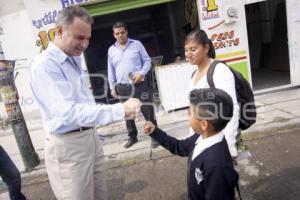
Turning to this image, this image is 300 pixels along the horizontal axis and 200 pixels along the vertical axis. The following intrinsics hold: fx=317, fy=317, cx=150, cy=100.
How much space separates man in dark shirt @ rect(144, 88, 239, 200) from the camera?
1.82 m

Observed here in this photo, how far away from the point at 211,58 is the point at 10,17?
606cm

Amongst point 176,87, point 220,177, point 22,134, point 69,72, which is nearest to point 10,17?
point 22,134

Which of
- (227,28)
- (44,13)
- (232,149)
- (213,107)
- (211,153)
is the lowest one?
(232,149)

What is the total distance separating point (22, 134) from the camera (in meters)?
5.02

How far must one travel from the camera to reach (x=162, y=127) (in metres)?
6.28

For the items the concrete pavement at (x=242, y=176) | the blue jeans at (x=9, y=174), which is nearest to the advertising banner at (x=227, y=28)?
the concrete pavement at (x=242, y=176)

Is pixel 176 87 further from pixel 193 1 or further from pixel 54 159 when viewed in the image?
pixel 54 159

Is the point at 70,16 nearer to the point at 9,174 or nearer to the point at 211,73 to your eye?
the point at 211,73

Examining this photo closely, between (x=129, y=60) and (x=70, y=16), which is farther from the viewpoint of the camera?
(x=129, y=60)

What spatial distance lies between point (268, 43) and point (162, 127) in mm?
5731

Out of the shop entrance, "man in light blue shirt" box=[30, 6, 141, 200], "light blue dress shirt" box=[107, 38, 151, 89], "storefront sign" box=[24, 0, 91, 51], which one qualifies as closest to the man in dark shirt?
"man in light blue shirt" box=[30, 6, 141, 200]

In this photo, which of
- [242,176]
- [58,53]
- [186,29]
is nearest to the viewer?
[58,53]

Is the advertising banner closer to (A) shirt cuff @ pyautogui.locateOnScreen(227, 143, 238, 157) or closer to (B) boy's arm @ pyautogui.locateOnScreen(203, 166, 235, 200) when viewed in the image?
(A) shirt cuff @ pyautogui.locateOnScreen(227, 143, 238, 157)

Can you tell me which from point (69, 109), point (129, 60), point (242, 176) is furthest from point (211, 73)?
point (129, 60)
